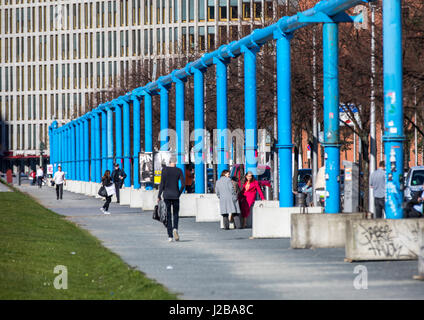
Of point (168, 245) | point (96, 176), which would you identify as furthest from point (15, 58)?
point (168, 245)

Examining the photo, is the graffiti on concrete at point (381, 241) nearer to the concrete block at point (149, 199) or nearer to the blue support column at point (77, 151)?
the concrete block at point (149, 199)

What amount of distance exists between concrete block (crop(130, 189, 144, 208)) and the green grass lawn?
15347mm

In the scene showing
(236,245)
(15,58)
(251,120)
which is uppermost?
(15,58)

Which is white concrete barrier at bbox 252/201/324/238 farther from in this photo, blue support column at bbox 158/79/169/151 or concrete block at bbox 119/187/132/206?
concrete block at bbox 119/187/132/206

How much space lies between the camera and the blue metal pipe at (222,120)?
1186 inches

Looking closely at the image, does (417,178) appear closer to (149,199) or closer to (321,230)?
(149,199)

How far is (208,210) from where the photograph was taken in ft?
102

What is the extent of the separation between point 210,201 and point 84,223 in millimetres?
3414

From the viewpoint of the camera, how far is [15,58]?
14838 centimetres

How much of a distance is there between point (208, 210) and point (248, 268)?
15.1 meters

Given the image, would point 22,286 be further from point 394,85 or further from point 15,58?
point 15,58

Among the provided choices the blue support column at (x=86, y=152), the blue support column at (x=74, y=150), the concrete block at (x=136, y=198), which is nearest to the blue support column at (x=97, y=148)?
the blue support column at (x=86, y=152)

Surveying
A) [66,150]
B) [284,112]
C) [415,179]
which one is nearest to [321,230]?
[284,112]

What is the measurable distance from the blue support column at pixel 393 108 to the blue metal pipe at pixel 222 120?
12.5m
